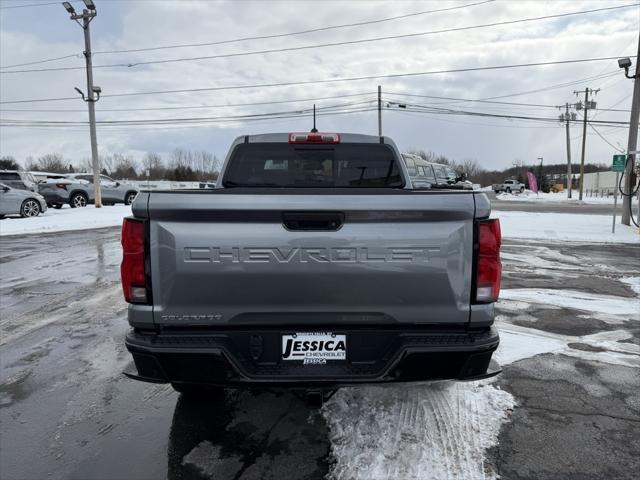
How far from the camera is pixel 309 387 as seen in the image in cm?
251

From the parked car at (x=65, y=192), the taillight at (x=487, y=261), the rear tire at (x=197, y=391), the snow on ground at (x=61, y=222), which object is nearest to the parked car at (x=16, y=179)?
the snow on ground at (x=61, y=222)

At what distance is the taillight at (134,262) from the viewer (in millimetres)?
2426

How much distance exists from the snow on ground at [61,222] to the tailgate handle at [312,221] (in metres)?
15.9

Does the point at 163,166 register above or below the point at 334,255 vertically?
above

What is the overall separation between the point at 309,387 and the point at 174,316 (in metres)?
0.84

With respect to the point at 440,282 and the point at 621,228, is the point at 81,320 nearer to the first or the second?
the point at 440,282

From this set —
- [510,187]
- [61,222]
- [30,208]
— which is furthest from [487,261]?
[510,187]

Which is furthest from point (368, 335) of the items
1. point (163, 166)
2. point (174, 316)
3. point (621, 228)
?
point (163, 166)

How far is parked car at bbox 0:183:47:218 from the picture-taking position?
17.7 m

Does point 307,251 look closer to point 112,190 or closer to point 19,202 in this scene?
point 19,202

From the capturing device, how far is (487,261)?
2.47 metres

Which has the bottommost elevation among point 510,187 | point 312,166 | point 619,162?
point 510,187

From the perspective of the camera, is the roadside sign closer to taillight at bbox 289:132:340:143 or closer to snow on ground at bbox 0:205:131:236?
taillight at bbox 289:132:340:143

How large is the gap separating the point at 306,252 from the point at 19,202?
65.4 ft
